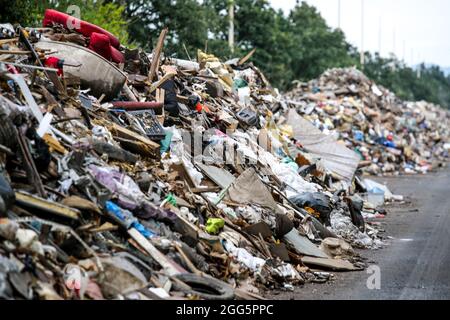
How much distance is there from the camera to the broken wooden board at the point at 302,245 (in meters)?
9.91

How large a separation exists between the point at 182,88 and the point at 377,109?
58.9ft

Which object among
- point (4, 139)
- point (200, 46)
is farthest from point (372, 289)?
point (200, 46)

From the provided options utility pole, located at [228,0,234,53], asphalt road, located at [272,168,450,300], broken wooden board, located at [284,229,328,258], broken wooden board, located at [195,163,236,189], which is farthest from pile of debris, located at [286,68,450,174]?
broken wooden board, located at [284,229,328,258]

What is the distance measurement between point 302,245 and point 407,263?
143 centimetres

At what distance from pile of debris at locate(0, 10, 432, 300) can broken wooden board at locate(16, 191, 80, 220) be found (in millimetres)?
11

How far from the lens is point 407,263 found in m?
10.0

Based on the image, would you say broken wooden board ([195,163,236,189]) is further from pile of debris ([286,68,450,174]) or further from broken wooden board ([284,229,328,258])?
pile of debris ([286,68,450,174])

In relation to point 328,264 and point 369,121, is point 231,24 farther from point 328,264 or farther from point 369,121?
point 328,264

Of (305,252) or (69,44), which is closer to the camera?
(305,252)

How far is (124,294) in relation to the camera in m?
6.81

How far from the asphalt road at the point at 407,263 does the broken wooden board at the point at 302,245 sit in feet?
2.06

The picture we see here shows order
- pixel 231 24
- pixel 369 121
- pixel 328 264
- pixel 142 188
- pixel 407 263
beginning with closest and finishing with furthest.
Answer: pixel 142 188
pixel 328 264
pixel 407 263
pixel 369 121
pixel 231 24

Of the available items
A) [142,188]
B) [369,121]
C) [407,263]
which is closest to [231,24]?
[369,121]

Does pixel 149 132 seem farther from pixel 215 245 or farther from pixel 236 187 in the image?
pixel 215 245
